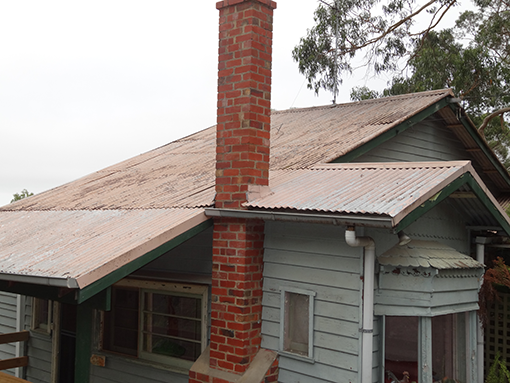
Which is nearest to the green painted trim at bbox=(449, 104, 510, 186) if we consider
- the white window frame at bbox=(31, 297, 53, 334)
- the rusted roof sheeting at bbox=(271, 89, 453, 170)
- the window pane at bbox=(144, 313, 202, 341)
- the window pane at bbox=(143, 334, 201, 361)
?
the rusted roof sheeting at bbox=(271, 89, 453, 170)

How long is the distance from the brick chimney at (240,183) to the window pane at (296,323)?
26 centimetres

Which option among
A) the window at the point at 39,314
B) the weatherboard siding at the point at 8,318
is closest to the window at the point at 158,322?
the window at the point at 39,314

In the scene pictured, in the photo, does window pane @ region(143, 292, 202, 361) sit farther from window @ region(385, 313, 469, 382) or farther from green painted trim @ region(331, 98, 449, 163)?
green painted trim @ region(331, 98, 449, 163)

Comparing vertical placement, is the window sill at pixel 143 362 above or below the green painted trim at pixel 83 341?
below

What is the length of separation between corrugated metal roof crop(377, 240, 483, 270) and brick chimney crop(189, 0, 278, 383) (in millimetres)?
1515

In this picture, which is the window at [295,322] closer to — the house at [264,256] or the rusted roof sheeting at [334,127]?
the house at [264,256]

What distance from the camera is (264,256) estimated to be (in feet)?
21.5

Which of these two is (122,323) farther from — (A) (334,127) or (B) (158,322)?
(A) (334,127)

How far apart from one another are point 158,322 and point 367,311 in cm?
339

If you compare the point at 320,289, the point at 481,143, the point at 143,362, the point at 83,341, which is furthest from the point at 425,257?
the point at 481,143

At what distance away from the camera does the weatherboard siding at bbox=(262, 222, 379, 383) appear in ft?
18.8

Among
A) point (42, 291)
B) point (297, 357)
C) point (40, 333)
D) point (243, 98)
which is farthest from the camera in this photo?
point (40, 333)

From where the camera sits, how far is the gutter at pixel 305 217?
5066 millimetres

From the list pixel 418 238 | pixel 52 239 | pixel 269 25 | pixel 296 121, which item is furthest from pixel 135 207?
pixel 296 121
